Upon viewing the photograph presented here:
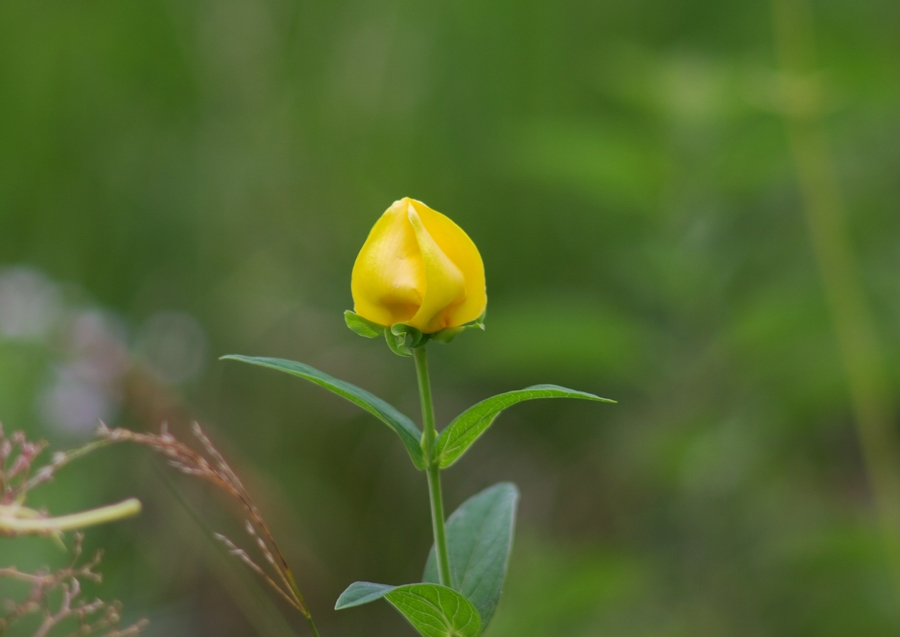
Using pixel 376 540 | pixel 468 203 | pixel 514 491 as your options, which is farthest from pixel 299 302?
pixel 514 491

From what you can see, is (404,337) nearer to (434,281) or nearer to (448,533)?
(434,281)

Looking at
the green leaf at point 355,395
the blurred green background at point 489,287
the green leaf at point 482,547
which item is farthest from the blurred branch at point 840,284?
the green leaf at point 355,395


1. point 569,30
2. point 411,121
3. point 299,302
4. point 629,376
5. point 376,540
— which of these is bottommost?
point 376,540

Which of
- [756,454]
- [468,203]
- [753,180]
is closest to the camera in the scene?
[756,454]

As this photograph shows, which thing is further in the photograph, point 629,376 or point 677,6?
point 677,6

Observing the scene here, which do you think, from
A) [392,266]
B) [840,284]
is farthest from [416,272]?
[840,284]

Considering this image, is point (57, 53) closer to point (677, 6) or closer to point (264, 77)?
point (264, 77)
